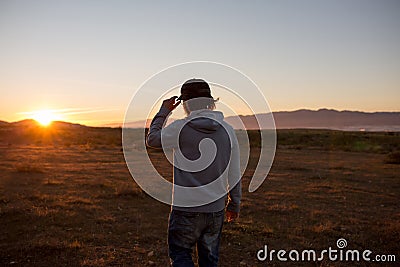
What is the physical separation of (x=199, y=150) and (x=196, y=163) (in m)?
0.11

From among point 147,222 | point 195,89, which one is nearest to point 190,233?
point 195,89

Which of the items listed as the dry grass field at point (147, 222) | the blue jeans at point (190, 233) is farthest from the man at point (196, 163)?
the dry grass field at point (147, 222)

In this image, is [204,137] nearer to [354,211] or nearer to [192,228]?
[192,228]

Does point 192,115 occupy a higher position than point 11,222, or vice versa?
point 192,115

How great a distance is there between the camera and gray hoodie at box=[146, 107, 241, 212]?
9.11ft

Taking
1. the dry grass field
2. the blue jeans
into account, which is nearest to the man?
the blue jeans

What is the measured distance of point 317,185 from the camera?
13328 millimetres

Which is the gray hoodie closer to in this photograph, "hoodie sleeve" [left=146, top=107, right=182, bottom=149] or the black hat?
"hoodie sleeve" [left=146, top=107, right=182, bottom=149]

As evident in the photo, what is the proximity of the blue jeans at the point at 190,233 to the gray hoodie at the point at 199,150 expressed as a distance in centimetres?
7

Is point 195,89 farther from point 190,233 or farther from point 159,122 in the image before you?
point 190,233

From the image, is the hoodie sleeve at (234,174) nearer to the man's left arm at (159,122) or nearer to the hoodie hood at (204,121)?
the hoodie hood at (204,121)

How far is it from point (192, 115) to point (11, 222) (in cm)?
636

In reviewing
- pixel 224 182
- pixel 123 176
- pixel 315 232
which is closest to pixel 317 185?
pixel 315 232

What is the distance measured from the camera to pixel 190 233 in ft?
9.45
